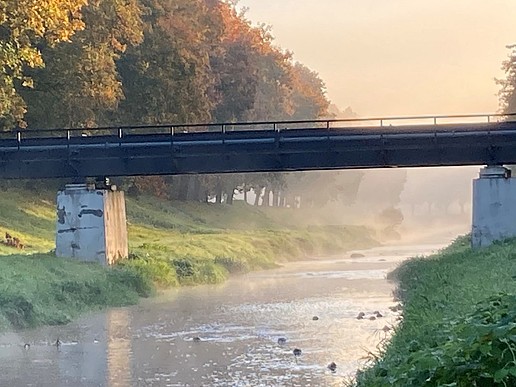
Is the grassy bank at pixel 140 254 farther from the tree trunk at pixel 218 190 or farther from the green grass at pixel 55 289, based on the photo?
the tree trunk at pixel 218 190

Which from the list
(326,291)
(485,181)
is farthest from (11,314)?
(485,181)

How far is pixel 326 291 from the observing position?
33.3 meters

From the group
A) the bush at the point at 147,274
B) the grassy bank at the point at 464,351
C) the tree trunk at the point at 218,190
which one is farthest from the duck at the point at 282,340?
the tree trunk at the point at 218,190

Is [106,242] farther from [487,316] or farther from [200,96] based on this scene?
[487,316]

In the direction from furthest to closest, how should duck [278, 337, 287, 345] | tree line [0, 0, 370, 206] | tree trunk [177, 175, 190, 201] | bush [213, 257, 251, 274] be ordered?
tree trunk [177, 175, 190, 201] < bush [213, 257, 251, 274] < tree line [0, 0, 370, 206] < duck [278, 337, 287, 345]

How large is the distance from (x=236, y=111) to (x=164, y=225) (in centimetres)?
1362

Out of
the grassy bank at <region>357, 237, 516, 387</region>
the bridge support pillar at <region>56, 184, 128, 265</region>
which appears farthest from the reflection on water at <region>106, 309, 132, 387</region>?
the bridge support pillar at <region>56, 184, 128, 265</region>

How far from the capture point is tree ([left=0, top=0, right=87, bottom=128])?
1294 inches

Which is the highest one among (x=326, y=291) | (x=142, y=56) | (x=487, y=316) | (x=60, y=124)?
(x=142, y=56)

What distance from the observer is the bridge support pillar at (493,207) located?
32.0m

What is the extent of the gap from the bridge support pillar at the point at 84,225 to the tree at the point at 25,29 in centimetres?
437

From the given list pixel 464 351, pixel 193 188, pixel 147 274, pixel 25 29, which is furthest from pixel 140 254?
pixel 193 188

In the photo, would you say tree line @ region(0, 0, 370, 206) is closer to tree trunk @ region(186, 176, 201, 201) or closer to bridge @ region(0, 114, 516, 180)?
tree trunk @ region(186, 176, 201, 201)

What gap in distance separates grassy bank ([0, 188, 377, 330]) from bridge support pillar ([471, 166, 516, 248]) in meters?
10.5
